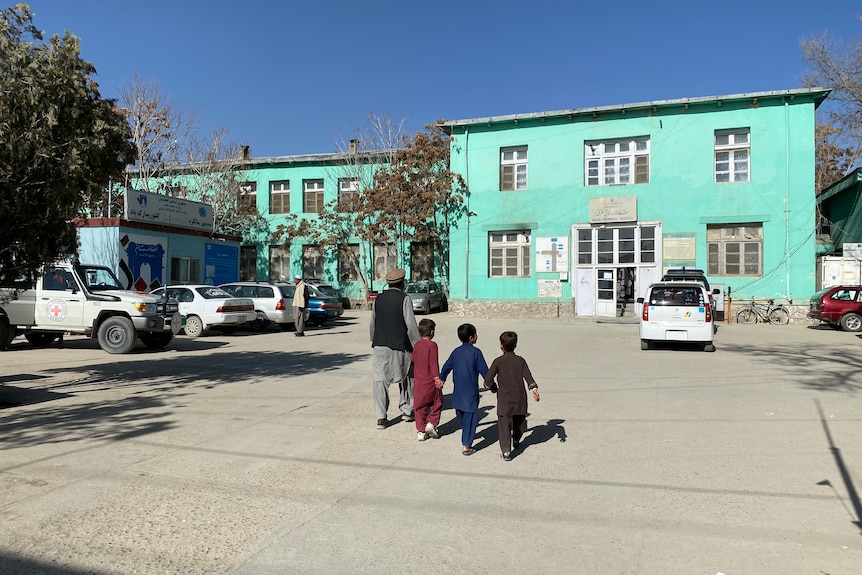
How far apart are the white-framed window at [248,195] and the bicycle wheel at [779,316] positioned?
28675 millimetres

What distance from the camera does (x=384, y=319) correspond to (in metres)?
6.93

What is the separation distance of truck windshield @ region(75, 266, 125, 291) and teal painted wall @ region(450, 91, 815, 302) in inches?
687

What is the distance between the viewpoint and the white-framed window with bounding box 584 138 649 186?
27.5m

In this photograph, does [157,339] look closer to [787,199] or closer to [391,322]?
[391,322]

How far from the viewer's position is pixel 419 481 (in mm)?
5121

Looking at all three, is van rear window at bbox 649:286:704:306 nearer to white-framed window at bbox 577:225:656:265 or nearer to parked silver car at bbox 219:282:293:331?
parked silver car at bbox 219:282:293:331

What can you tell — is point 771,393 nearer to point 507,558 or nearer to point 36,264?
point 507,558

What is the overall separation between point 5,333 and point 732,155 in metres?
26.3

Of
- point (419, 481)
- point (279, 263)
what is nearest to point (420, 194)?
point (279, 263)

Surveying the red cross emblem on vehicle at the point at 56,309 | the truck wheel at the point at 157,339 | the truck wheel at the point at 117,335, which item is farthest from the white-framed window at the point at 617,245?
the red cross emblem on vehicle at the point at 56,309

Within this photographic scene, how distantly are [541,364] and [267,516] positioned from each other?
28.6ft

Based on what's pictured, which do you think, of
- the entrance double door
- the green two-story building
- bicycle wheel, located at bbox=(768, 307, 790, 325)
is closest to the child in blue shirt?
the green two-story building

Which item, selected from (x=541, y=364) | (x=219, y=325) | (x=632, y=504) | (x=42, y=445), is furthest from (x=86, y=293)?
(x=632, y=504)

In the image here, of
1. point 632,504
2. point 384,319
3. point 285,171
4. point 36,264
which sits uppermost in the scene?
point 285,171
